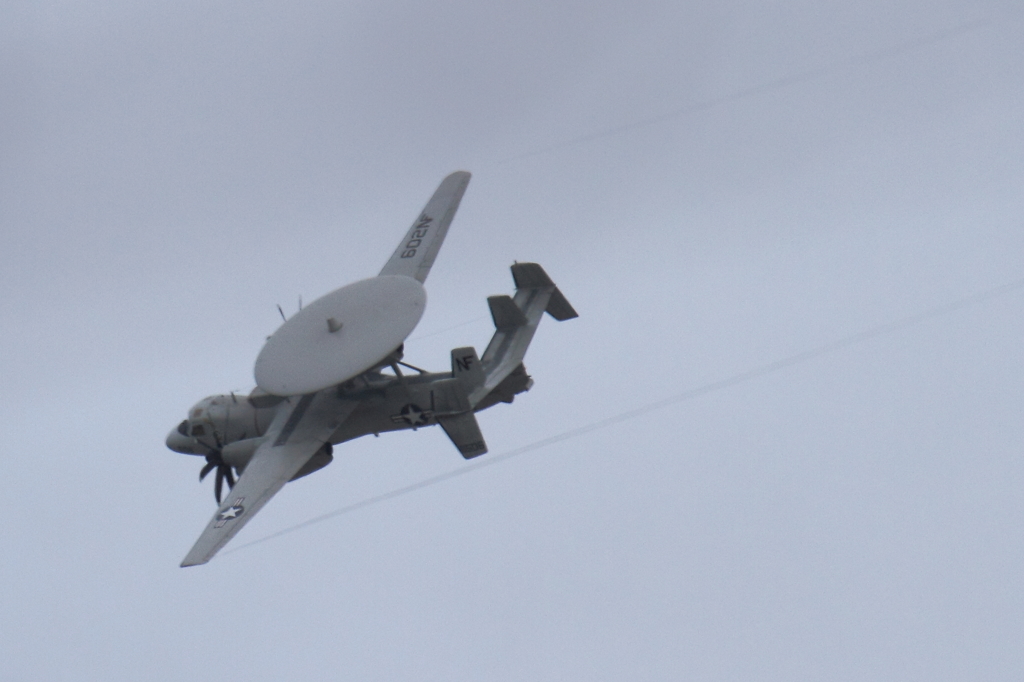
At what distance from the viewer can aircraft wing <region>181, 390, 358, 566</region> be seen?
4506cm

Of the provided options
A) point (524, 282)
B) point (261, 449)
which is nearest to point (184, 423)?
point (261, 449)

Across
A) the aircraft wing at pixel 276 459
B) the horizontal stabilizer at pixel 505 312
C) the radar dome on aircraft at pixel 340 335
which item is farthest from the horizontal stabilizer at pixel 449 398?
the horizontal stabilizer at pixel 505 312

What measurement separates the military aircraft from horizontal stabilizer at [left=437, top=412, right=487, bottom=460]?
4 cm

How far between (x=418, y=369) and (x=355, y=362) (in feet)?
16.4

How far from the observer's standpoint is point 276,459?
47.9 m

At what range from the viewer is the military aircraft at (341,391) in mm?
46719

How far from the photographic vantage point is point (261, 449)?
4872cm

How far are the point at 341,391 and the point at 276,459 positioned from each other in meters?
4.01

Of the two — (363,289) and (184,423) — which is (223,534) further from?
(363,289)

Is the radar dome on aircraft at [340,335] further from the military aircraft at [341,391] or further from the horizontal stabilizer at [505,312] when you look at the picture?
the horizontal stabilizer at [505,312]

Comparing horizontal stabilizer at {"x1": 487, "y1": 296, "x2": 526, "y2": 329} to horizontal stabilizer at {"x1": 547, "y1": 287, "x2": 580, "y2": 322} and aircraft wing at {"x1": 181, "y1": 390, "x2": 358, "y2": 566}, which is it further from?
aircraft wing at {"x1": 181, "y1": 390, "x2": 358, "y2": 566}

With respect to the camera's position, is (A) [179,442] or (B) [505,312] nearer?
(B) [505,312]

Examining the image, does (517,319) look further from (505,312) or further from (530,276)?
Result: (530,276)

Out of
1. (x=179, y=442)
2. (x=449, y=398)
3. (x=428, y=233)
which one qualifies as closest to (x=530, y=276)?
(x=428, y=233)
